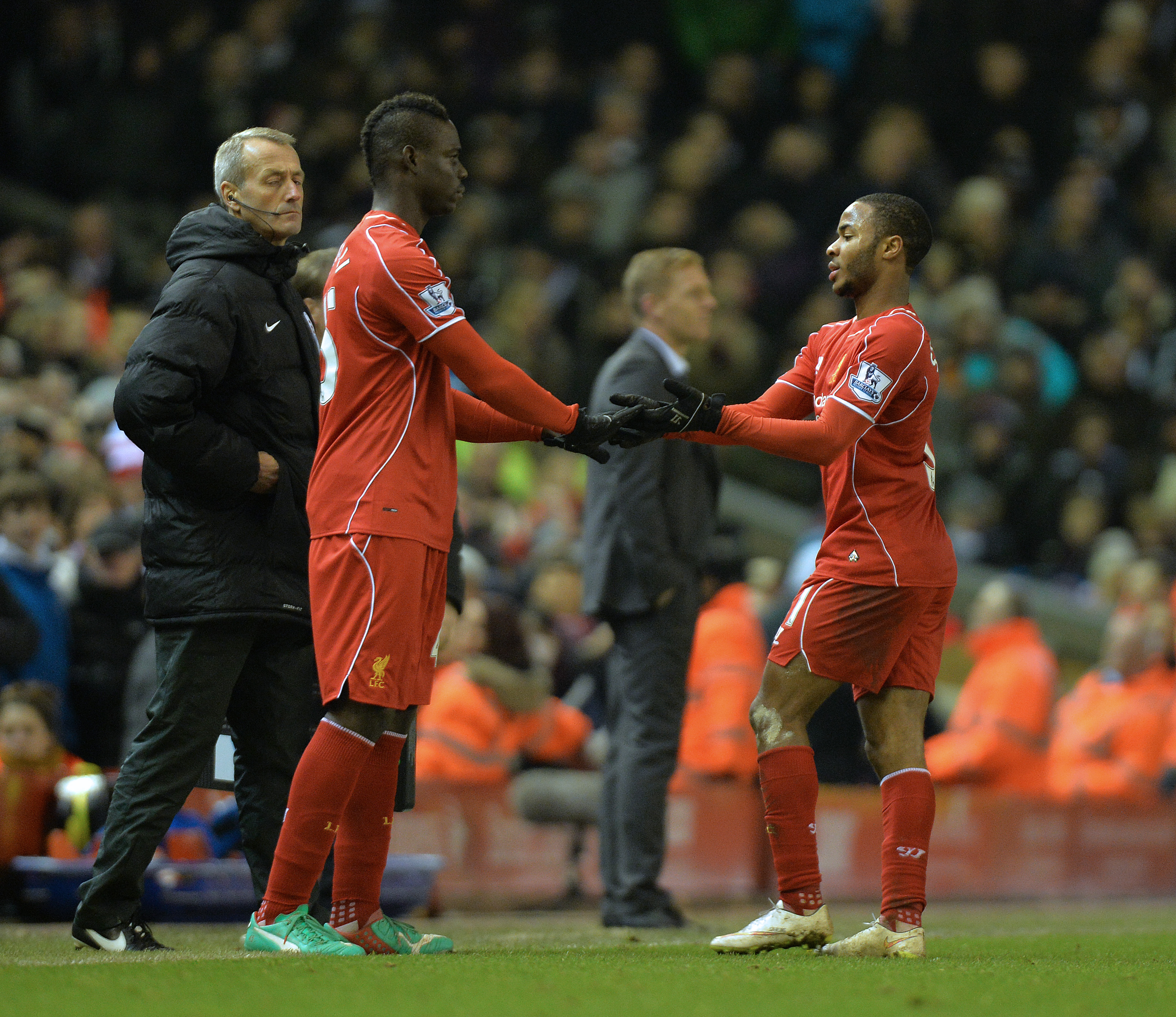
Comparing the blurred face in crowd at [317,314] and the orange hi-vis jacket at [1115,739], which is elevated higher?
the blurred face in crowd at [317,314]

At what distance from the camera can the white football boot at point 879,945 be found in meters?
4.84

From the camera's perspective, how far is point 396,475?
15.0ft

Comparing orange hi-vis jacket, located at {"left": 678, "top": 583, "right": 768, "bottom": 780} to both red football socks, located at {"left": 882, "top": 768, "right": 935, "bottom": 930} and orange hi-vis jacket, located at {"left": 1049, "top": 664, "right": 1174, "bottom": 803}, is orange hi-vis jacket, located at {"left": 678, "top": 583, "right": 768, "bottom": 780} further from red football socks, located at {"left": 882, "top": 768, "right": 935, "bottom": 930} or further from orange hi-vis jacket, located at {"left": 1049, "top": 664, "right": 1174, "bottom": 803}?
red football socks, located at {"left": 882, "top": 768, "right": 935, "bottom": 930}

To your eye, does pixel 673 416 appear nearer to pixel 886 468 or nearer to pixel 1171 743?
pixel 886 468

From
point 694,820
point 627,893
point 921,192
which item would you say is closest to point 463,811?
point 694,820

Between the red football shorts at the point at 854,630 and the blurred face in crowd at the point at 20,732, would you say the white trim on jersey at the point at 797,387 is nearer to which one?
the red football shorts at the point at 854,630

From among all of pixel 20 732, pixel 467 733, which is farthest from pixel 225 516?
pixel 467 733

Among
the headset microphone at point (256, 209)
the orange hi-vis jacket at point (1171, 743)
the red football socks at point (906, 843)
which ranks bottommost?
the orange hi-vis jacket at point (1171, 743)

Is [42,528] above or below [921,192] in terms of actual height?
below

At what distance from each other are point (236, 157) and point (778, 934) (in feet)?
9.21

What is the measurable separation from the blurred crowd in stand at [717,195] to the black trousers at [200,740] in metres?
4.48

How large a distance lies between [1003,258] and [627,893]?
9.00 metres

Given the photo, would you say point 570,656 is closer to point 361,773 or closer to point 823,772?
point 823,772

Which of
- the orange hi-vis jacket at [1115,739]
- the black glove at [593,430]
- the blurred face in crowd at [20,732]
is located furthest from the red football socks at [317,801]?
the orange hi-vis jacket at [1115,739]
